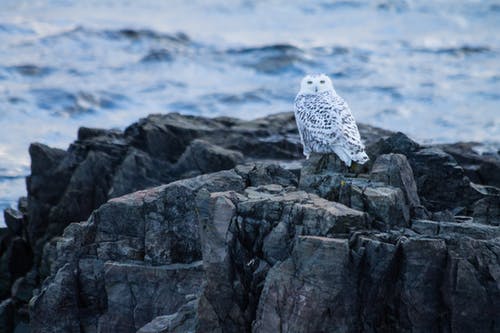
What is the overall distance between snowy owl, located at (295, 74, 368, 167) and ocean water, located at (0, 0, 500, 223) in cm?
1180

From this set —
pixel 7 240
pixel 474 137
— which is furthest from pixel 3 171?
pixel 474 137

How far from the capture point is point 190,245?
15.6m

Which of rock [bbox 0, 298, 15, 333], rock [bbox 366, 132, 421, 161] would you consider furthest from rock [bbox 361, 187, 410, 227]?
rock [bbox 0, 298, 15, 333]

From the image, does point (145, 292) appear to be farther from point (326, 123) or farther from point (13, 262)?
point (13, 262)

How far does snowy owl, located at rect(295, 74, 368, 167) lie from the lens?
16.0 metres

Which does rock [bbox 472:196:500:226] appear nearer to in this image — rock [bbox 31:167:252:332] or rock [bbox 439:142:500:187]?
rock [bbox 31:167:252:332]

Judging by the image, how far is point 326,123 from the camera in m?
16.5

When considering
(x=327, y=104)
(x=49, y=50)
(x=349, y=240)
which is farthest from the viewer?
(x=49, y=50)

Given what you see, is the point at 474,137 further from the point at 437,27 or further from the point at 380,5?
the point at 380,5

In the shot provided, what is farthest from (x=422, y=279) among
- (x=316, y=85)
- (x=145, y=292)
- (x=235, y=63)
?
(x=235, y=63)

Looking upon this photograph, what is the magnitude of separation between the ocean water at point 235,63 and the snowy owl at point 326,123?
11.8 meters

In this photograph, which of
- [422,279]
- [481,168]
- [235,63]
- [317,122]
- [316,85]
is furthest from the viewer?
[235,63]

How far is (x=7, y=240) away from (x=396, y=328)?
12.0m

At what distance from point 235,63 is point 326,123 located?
1033 inches
